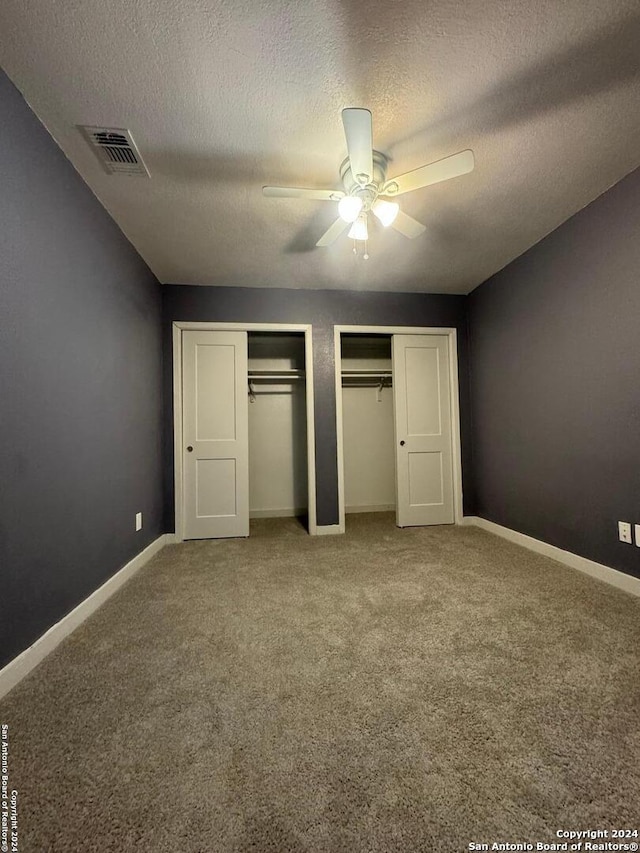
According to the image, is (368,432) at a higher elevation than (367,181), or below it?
below

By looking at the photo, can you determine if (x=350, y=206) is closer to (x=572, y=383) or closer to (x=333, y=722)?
(x=572, y=383)

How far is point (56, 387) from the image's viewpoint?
167cm

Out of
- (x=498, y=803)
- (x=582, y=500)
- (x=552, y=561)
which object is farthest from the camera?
(x=552, y=561)

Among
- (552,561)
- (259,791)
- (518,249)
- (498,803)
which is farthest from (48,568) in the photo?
(518,249)

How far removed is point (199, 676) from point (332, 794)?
2.33 ft

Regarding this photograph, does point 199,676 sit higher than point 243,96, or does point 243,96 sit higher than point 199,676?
point 243,96

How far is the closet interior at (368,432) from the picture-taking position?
4531mm

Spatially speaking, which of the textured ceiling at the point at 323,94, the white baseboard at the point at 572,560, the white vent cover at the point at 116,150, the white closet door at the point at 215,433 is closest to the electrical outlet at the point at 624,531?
the white baseboard at the point at 572,560

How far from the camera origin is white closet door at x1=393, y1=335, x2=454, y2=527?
12.1 ft

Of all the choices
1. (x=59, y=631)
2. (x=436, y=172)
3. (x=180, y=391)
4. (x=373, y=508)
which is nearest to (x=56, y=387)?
(x=59, y=631)

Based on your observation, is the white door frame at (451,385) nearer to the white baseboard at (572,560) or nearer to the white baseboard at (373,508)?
the white baseboard at (572,560)

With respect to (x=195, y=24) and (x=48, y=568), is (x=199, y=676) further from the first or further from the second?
(x=195, y=24)

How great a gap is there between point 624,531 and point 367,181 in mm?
2522

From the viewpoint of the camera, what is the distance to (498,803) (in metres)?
0.87
